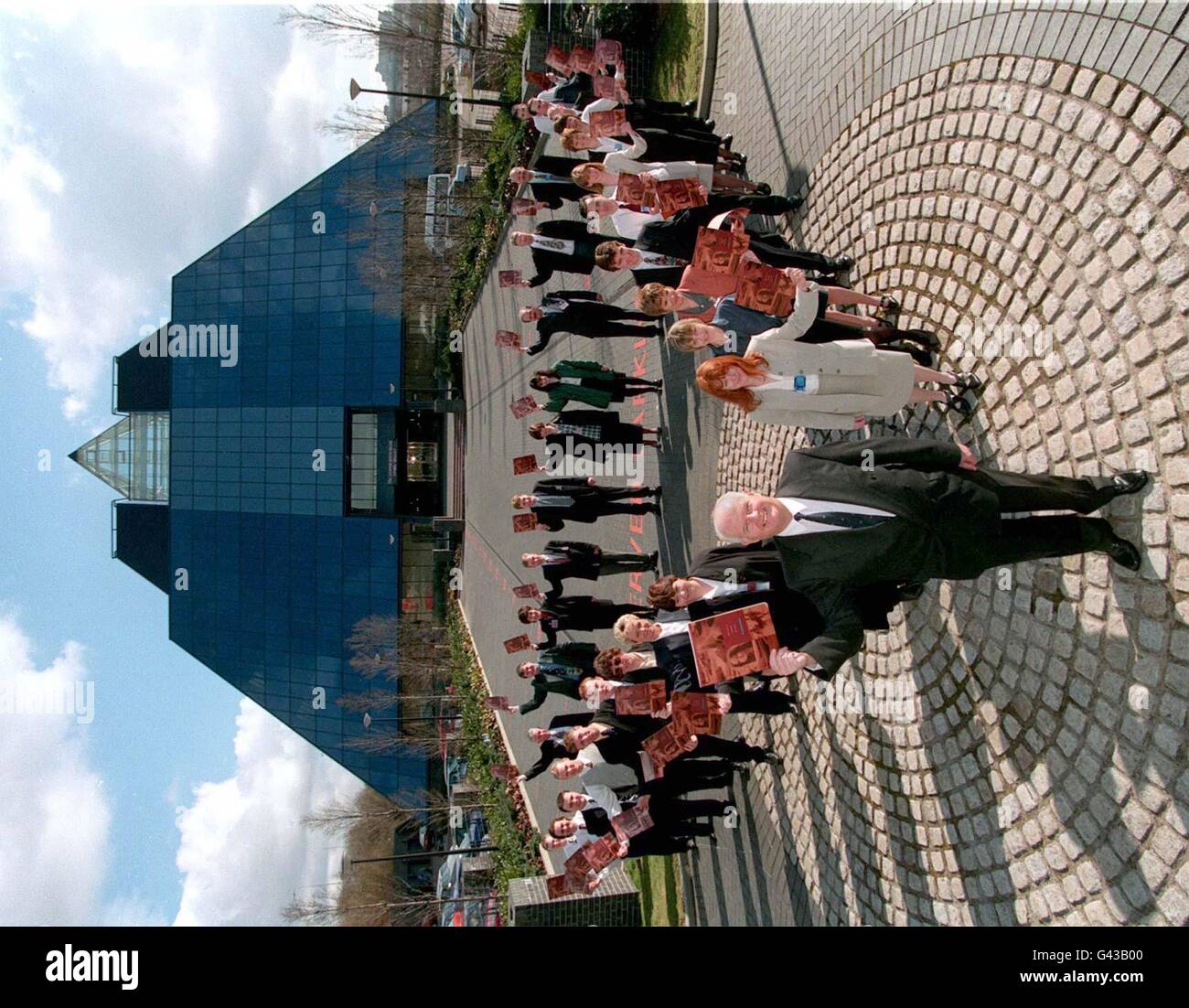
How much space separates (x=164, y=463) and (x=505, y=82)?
2793 cm

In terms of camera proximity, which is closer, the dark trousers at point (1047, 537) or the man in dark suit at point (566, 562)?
the dark trousers at point (1047, 537)

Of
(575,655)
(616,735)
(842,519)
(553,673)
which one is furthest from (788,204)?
(553,673)

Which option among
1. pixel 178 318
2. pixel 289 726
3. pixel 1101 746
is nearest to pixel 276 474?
pixel 178 318

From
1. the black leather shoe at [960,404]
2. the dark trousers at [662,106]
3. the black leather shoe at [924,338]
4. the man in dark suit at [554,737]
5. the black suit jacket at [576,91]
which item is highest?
the black suit jacket at [576,91]

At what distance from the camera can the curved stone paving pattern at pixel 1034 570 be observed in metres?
4.91

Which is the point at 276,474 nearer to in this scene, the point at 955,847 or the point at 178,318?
the point at 178,318

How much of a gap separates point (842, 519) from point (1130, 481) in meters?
1.82

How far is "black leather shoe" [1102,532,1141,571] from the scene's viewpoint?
512 cm

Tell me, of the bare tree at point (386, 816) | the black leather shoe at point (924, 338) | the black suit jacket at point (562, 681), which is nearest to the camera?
the black leather shoe at point (924, 338)

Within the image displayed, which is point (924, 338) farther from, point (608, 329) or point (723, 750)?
point (608, 329)

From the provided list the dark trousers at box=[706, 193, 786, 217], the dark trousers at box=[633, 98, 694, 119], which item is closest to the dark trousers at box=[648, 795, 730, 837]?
the dark trousers at box=[706, 193, 786, 217]

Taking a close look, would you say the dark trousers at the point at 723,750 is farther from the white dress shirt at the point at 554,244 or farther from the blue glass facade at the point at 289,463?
the blue glass facade at the point at 289,463

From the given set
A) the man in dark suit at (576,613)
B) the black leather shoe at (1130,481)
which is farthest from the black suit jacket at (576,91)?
the black leather shoe at (1130,481)

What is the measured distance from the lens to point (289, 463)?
3688 centimetres
